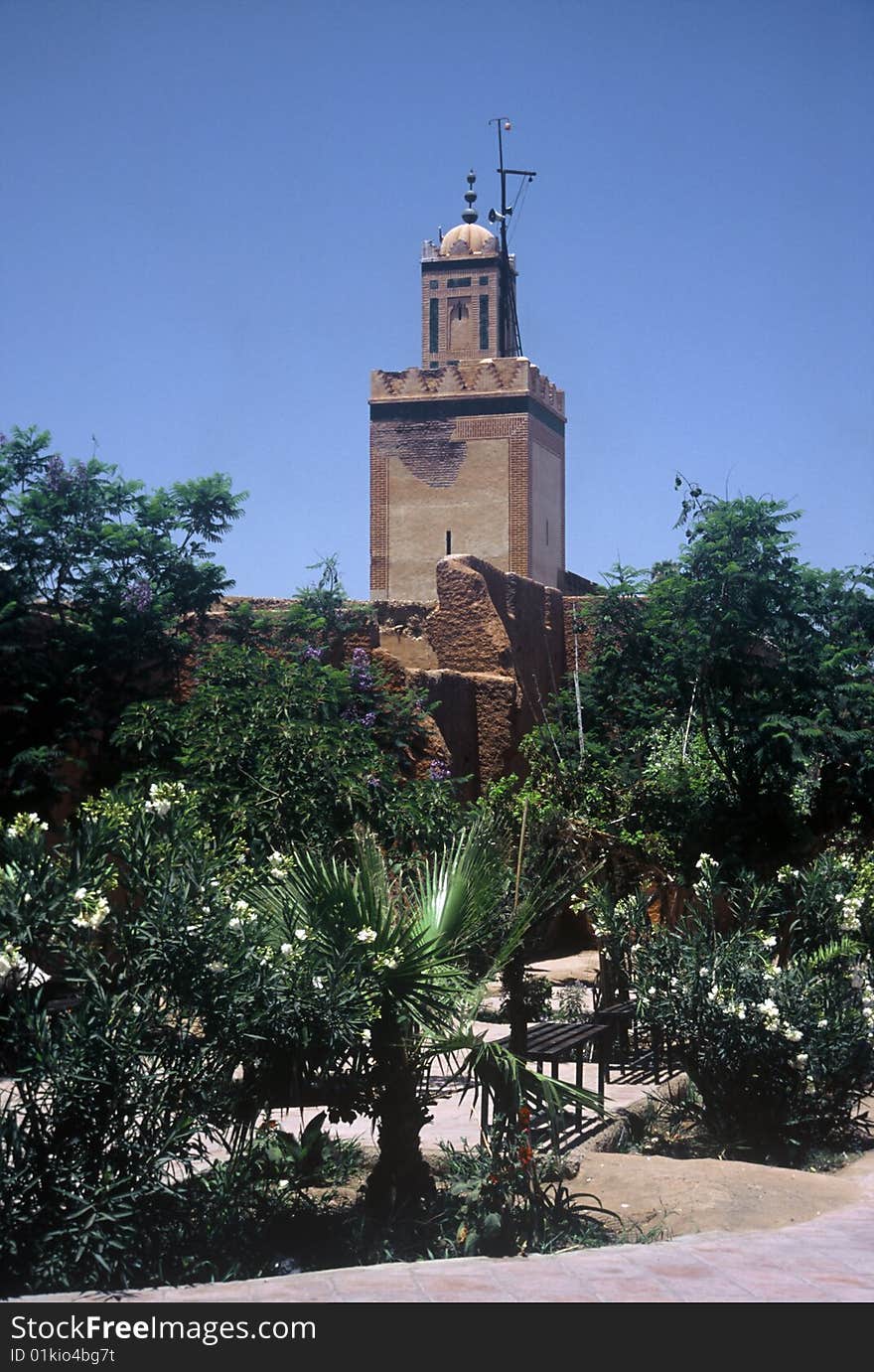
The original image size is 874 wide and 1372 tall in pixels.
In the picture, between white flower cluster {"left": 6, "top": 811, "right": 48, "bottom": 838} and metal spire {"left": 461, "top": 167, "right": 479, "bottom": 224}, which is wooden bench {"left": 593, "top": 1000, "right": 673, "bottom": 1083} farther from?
metal spire {"left": 461, "top": 167, "right": 479, "bottom": 224}

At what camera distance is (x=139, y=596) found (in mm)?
15406

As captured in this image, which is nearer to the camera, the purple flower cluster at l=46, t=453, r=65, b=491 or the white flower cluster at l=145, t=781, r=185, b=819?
the white flower cluster at l=145, t=781, r=185, b=819

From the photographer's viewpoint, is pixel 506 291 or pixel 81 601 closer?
pixel 81 601

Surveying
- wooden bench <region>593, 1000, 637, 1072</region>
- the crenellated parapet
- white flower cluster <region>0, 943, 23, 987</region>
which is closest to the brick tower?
the crenellated parapet

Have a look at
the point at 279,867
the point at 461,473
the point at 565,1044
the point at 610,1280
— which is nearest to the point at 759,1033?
the point at 565,1044

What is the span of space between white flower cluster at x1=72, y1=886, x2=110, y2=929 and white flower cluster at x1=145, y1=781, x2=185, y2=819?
767 mm

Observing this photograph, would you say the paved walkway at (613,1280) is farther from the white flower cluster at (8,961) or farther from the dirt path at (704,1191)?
the white flower cluster at (8,961)

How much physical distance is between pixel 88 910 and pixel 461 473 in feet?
113

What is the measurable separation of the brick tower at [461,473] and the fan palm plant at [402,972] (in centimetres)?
3189

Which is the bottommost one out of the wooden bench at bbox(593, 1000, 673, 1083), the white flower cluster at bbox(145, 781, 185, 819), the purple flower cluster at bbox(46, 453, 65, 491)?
the wooden bench at bbox(593, 1000, 673, 1083)

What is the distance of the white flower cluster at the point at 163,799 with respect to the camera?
21.9 ft

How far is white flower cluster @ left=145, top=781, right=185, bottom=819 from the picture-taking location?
6660mm

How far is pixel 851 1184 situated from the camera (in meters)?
7.25

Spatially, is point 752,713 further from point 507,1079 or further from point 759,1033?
point 507,1079
